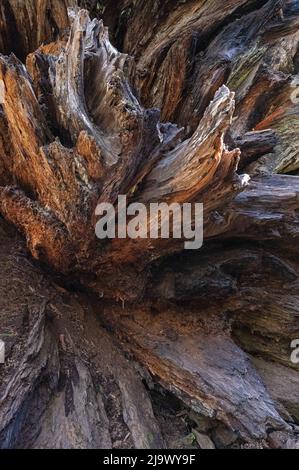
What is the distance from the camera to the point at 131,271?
427 cm

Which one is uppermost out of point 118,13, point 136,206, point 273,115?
point 118,13

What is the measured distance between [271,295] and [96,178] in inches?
99.7

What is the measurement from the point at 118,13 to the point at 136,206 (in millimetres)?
4751

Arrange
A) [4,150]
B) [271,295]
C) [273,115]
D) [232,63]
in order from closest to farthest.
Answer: [4,150]
[271,295]
[273,115]
[232,63]

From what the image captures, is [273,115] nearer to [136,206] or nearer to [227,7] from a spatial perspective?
[227,7]

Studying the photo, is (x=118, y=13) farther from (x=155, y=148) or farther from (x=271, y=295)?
(x=271, y=295)

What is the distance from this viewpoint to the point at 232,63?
6637 millimetres

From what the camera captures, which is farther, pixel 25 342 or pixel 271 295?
pixel 271 295

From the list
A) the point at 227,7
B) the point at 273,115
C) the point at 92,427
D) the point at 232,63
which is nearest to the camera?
the point at 92,427

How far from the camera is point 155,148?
403cm

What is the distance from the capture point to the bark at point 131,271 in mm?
3660

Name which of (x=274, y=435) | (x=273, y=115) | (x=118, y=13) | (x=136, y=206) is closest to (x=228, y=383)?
(x=274, y=435)

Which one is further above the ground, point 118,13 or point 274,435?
point 118,13

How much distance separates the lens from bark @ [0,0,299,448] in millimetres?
3660
